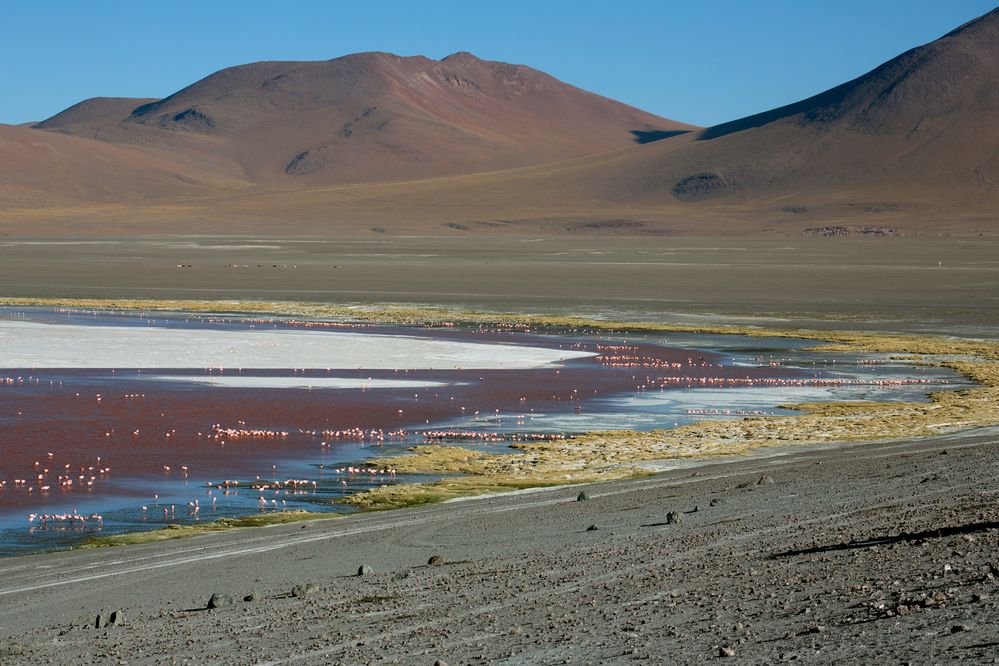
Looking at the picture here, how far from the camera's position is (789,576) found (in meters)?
9.57

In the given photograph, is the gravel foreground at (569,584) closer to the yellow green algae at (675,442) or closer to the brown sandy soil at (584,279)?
the yellow green algae at (675,442)

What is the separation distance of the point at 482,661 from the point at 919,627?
233 centimetres

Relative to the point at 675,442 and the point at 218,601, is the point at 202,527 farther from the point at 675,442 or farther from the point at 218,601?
the point at 675,442

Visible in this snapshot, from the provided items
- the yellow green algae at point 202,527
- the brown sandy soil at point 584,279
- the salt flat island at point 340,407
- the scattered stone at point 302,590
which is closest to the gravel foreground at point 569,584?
the scattered stone at point 302,590

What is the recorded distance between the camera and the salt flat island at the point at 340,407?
15.3 metres

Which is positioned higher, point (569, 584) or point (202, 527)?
point (202, 527)

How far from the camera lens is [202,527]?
44.1 ft

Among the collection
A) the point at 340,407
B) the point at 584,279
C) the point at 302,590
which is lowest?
the point at 302,590

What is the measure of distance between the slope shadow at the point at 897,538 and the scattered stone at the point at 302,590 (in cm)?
319

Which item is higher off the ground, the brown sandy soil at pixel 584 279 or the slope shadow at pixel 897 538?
the brown sandy soil at pixel 584 279

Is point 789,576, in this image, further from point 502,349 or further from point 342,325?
point 342,325

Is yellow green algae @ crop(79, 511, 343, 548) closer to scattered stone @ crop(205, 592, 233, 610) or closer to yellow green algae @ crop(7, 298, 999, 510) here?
yellow green algae @ crop(7, 298, 999, 510)

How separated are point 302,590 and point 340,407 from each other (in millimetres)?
12405

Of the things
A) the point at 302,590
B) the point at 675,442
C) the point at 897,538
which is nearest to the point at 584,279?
the point at 675,442
